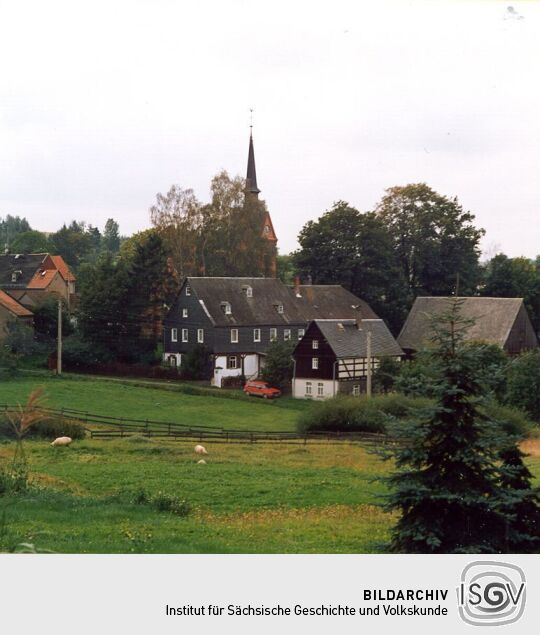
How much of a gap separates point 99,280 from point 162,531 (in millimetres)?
21755

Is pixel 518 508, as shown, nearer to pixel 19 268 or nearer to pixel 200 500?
pixel 200 500

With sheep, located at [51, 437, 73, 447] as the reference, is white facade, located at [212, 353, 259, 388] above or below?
above

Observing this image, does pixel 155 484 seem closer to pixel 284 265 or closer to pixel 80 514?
pixel 80 514

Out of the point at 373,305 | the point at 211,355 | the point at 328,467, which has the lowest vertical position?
the point at 328,467

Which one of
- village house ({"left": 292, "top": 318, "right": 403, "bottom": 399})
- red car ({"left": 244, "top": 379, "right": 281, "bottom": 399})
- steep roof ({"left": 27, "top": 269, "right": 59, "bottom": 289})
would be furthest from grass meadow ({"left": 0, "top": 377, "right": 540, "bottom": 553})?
village house ({"left": 292, "top": 318, "right": 403, "bottom": 399})

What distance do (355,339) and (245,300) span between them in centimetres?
650

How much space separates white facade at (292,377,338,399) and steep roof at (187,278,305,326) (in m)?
5.11

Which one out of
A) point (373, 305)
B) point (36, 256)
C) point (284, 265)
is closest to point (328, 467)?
point (36, 256)

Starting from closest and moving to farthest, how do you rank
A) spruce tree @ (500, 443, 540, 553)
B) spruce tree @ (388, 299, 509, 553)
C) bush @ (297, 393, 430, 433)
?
spruce tree @ (388, 299, 509, 553), spruce tree @ (500, 443, 540, 553), bush @ (297, 393, 430, 433)

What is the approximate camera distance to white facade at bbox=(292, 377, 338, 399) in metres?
29.3

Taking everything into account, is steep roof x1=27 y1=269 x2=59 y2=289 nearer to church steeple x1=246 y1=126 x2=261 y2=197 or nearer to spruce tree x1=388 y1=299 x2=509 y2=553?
spruce tree x1=388 y1=299 x2=509 y2=553

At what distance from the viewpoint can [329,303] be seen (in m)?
37.1

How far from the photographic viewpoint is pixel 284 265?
164 feet
